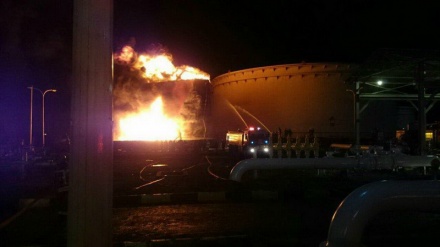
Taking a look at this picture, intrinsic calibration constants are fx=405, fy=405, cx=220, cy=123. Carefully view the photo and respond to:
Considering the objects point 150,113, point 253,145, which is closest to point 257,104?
point 150,113

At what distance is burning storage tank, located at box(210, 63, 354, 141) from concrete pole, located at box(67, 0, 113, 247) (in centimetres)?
3972

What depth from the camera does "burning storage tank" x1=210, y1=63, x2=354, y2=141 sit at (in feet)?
148

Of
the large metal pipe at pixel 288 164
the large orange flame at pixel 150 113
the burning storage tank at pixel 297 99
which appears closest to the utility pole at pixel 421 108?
the large metal pipe at pixel 288 164

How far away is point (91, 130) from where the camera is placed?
10.7ft

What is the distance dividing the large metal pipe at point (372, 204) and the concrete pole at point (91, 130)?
2794 millimetres

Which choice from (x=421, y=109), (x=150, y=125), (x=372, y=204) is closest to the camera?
(x=372, y=204)

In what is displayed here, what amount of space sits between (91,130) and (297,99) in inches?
1751

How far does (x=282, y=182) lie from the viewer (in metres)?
15.1

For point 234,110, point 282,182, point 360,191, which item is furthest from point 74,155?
point 234,110

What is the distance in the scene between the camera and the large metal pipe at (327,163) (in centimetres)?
1456

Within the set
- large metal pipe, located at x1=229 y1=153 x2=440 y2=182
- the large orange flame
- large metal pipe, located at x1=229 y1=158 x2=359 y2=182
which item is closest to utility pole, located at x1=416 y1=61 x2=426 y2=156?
large metal pipe, located at x1=229 y1=153 x2=440 y2=182

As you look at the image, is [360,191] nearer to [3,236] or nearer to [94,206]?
[94,206]

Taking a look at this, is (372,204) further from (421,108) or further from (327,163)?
(421,108)

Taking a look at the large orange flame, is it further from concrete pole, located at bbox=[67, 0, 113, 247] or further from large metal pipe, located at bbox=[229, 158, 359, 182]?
concrete pole, located at bbox=[67, 0, 113, 247]
